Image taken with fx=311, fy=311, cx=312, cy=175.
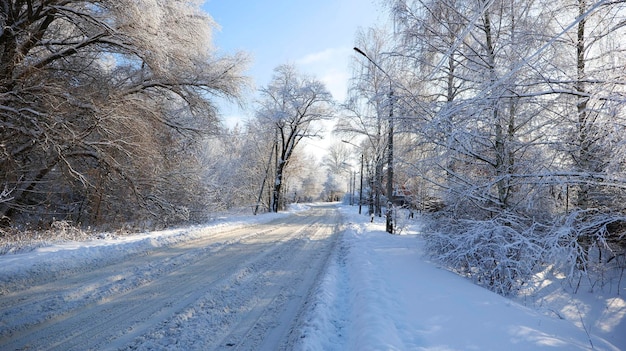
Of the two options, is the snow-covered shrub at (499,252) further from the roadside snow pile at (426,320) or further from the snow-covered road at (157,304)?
the snow-covered road at (157,304)

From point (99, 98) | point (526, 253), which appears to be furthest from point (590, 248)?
point (99, 98)

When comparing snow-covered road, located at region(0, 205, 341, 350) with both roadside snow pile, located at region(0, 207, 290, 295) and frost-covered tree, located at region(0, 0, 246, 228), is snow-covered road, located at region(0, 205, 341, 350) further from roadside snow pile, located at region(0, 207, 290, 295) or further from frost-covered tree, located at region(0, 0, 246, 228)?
frost-covered tree, located at region(0, 0, 246, 228)

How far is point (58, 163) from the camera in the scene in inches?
354

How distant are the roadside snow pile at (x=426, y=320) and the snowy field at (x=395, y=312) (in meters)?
0.01

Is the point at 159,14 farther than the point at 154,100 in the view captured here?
No

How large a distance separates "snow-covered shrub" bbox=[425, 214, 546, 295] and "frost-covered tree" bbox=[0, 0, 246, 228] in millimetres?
9392

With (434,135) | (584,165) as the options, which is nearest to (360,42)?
(434,135)

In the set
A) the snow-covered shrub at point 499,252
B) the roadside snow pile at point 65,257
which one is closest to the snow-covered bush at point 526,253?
the snow-covered shrub at point 499,252

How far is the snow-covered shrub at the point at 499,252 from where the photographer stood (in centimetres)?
529

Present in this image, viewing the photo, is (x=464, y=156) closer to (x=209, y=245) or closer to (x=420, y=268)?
(x=420, y=268)

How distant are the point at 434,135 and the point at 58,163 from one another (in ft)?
33.4

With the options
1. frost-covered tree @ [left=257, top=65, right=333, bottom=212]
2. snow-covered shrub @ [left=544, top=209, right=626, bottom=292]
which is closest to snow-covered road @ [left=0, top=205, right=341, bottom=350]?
snow-covered shrub @ [left=544, top=209, right=626, bottom=292]

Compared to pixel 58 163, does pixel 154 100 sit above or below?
above

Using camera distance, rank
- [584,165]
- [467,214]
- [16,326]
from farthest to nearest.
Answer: [467,214]
[584,165]
[16,326]
